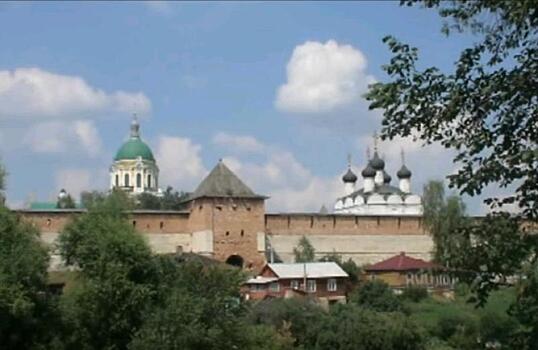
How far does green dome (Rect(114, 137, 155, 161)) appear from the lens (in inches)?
2189

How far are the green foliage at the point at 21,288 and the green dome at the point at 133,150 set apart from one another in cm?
3716

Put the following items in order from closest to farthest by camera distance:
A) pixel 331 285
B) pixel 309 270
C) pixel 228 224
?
1. pixel 331 285
2. pixel 309 270
3. pixel 228 224

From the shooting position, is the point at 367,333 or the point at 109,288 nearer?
the point at 109,288

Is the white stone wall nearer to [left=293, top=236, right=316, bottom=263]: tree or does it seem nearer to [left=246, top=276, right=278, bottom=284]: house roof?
[left=293, top=236, right=316, bottom=263]: tree

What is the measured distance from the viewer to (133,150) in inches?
2194

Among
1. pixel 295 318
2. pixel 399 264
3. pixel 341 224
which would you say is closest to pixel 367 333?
pixel 295 318

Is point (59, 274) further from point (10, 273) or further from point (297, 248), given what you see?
point (297, 248)

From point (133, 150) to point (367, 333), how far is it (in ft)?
123

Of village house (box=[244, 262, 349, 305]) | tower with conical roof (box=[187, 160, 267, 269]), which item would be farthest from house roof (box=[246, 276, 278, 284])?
tower with conical roof (box=[187, 160, 267, 269])

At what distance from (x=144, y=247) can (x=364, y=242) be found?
70.1 ft

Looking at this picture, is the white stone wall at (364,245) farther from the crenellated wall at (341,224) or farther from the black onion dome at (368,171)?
the black onion dome at (368,171)

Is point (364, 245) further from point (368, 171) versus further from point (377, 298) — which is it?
point (377, 298)

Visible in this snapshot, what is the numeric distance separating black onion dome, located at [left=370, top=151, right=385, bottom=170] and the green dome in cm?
1597

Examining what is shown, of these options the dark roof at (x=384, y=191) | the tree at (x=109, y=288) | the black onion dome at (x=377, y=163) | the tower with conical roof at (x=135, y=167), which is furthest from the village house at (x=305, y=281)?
the tower with conical roof at (x=135, y=167)
